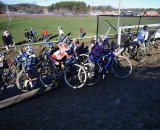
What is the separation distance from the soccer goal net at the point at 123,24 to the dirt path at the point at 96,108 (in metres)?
5.86

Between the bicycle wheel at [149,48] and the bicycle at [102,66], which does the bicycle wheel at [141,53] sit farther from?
the bicycle at [102,66]

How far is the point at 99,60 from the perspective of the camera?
24.3ft

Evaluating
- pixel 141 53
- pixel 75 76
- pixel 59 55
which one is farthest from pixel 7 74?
pixel 141 53

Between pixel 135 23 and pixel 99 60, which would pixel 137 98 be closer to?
pixel 99 60

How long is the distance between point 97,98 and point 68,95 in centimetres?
110

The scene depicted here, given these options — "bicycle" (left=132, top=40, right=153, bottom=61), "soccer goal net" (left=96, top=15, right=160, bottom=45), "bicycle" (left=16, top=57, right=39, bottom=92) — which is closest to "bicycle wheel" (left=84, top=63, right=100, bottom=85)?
"bicycle" (left=16, top=57, right=39, bottom=92)

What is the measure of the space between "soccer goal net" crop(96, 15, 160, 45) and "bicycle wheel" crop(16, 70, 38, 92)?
5891 millimetres

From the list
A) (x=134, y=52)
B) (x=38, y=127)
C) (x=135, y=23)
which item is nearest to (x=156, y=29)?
(x=135, y=23)

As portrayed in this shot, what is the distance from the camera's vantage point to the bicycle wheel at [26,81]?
7.80 metres

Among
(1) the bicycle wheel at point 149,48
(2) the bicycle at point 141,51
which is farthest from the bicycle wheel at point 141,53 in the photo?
(1) the bicycle wheel at point 149,48

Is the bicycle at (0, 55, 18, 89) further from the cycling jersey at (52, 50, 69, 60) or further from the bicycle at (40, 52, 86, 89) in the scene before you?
the cycling jersey at (52, 50, 69, 60)

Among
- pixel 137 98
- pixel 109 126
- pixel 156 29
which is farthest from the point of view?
pixel 156 29

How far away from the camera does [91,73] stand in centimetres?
730

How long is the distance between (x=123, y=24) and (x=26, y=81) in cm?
821
